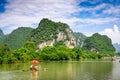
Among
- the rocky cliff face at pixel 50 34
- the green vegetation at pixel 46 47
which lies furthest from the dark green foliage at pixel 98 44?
the rocky cliff face at pixel 50 34

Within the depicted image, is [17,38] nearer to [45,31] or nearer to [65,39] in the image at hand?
[45,31]

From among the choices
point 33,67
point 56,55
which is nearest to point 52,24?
point 56,55

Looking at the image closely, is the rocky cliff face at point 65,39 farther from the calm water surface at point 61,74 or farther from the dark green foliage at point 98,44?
the calm water surface at point 61,74

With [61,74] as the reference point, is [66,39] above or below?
above

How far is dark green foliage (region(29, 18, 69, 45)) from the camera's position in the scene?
14888cm

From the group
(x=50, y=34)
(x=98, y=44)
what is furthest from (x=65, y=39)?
(x=98, y=44)

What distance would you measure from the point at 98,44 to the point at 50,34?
143 ft

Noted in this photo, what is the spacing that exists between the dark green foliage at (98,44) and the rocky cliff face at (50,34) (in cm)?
1967

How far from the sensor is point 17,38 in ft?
575

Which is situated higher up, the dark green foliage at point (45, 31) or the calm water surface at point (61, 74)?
the dark green foliage at point (45, 31)

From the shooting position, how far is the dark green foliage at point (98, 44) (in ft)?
590

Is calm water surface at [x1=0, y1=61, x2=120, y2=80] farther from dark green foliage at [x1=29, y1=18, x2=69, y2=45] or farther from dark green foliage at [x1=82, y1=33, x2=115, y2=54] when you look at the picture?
dark green foliage at [x1=82, y1=33, x2=115, y2=54]

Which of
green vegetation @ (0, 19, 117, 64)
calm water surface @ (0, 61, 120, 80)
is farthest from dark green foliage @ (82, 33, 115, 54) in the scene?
calm water surface @ (0, 61, 120, 80)

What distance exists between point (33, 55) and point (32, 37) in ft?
249
